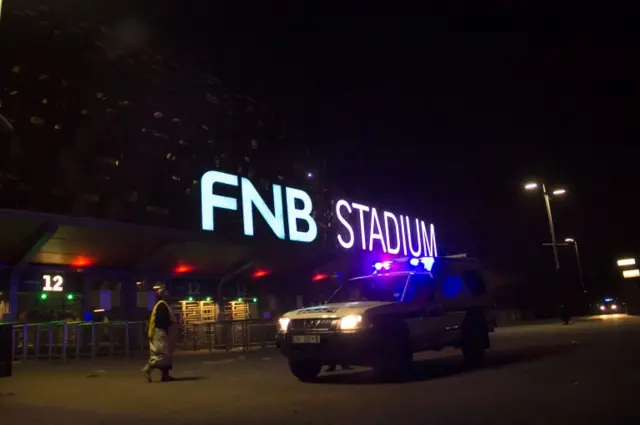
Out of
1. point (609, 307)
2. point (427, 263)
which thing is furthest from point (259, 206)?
point (609, 307)

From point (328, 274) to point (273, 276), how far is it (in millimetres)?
3634

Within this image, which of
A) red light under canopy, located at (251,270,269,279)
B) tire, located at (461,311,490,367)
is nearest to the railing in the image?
red light under canopy, located at (251,270,269,279)

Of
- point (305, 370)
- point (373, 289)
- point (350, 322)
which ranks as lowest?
point (305, 370)

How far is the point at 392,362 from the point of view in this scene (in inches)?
396

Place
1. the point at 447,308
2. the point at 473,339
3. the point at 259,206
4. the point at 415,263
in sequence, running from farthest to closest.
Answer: the point at 259,206
the point at 473,339
the point at 415,263
the point at 447,308

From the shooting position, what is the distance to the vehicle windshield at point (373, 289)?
11234 mm

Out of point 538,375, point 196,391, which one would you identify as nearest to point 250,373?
point 196,391

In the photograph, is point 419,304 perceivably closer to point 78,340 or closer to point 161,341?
point 161,341

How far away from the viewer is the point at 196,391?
9836 millimetres

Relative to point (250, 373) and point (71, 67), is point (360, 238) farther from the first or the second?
point (250, 373)

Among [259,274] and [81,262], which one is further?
[259,274]

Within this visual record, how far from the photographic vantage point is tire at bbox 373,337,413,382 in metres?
10.0

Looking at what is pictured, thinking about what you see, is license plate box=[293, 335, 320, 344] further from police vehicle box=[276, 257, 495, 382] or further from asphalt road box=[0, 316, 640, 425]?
asphalt road box=[0, 316, 640, 425]

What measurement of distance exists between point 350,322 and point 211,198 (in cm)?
1588
